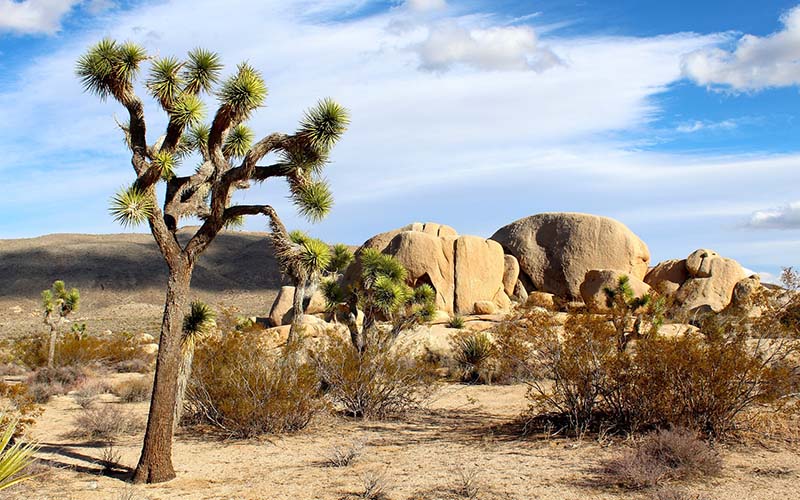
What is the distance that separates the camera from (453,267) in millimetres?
31938

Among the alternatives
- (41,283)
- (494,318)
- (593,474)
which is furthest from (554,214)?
(41,283)

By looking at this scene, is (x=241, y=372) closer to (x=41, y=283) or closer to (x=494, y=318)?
(x=494, y=318)

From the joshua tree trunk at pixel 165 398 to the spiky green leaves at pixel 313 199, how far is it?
226cm

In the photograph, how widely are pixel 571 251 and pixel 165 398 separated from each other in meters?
26.8

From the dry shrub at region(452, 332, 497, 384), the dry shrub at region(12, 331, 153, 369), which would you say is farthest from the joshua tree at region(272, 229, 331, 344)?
the dry shrub at region(12, 331, 153, 369)

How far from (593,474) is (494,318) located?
20.3m

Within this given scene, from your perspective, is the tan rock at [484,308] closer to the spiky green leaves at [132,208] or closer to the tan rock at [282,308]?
the tan rock at [282,308]

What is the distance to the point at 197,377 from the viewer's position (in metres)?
12.7

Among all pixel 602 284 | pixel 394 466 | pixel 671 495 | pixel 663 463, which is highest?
pixel 602 284

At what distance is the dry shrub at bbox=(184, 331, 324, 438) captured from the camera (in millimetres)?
12156

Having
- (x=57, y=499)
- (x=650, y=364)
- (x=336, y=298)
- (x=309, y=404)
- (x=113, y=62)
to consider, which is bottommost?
(x=57, y=499)

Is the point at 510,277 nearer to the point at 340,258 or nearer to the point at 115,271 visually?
the point at 340,258

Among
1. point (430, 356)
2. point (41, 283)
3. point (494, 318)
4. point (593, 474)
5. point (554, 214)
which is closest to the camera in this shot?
point (593, 474)

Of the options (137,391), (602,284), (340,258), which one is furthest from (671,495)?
(602,284)
